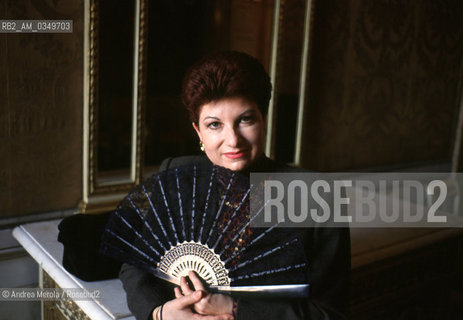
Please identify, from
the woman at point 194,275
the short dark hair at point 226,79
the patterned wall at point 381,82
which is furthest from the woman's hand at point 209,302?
the patterned wall at point 381,82

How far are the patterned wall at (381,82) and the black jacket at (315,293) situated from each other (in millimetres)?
1549

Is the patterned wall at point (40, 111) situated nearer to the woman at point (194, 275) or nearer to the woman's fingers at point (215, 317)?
the woman at point (194, 275)

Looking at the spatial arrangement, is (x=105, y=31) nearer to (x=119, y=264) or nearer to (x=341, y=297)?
(x=119, y=264)

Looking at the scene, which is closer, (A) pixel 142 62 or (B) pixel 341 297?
(B) pixel 341 297

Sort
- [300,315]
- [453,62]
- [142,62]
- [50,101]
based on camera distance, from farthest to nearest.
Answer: [453,62], [142,62], [50,101], [300,315]

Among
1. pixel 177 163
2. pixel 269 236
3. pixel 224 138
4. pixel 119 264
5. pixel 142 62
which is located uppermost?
pixel 142 62

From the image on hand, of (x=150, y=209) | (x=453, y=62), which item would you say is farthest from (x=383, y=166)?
(x=150, y=209)

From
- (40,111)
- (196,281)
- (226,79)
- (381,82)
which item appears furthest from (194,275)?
(381,82)

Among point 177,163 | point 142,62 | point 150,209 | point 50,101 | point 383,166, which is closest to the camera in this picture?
point 150,209

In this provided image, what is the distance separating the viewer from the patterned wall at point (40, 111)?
176 cm

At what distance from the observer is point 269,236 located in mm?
1168

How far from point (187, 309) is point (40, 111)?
112 cm

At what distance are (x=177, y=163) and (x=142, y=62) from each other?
2.32 feet

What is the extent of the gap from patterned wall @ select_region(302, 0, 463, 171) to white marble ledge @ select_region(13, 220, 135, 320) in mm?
1488
